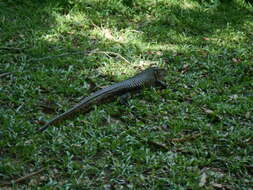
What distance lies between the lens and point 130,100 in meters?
5.22

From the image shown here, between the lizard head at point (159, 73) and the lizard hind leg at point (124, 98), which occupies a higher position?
the lizard head at point (159, 73)

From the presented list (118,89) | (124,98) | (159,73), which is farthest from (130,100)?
(159,73)

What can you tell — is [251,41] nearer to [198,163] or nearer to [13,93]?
[198,163]

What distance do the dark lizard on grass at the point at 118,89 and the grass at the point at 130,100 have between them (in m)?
0.11

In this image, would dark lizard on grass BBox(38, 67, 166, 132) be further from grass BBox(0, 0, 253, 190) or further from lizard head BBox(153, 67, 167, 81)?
grass BBox(0, 0, 253, 190)

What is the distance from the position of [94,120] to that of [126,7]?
428 centimetres

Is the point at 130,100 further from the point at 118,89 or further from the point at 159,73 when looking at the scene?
the point at 159,73

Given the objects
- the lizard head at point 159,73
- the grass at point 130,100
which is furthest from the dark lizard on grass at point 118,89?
the grass at point 130,100

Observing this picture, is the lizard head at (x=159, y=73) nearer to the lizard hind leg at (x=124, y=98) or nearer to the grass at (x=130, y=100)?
the grass at (x=130, y=100)

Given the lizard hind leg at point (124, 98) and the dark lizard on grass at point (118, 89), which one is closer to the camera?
the dark lizard on grass at point (118, 89)

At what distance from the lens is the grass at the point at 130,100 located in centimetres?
386

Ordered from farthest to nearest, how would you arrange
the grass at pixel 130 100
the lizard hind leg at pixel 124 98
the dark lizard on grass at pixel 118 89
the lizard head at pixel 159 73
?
the lizard head at pixel 159 73 < the lizard hind leg at pixel 124 98 < the dark lizard on grass at pixel 118 89 < the grass at pixel 130 100

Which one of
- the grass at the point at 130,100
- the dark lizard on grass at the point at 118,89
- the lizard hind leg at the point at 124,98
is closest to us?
the grass at the point at 130,100

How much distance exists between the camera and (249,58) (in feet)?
22.5
